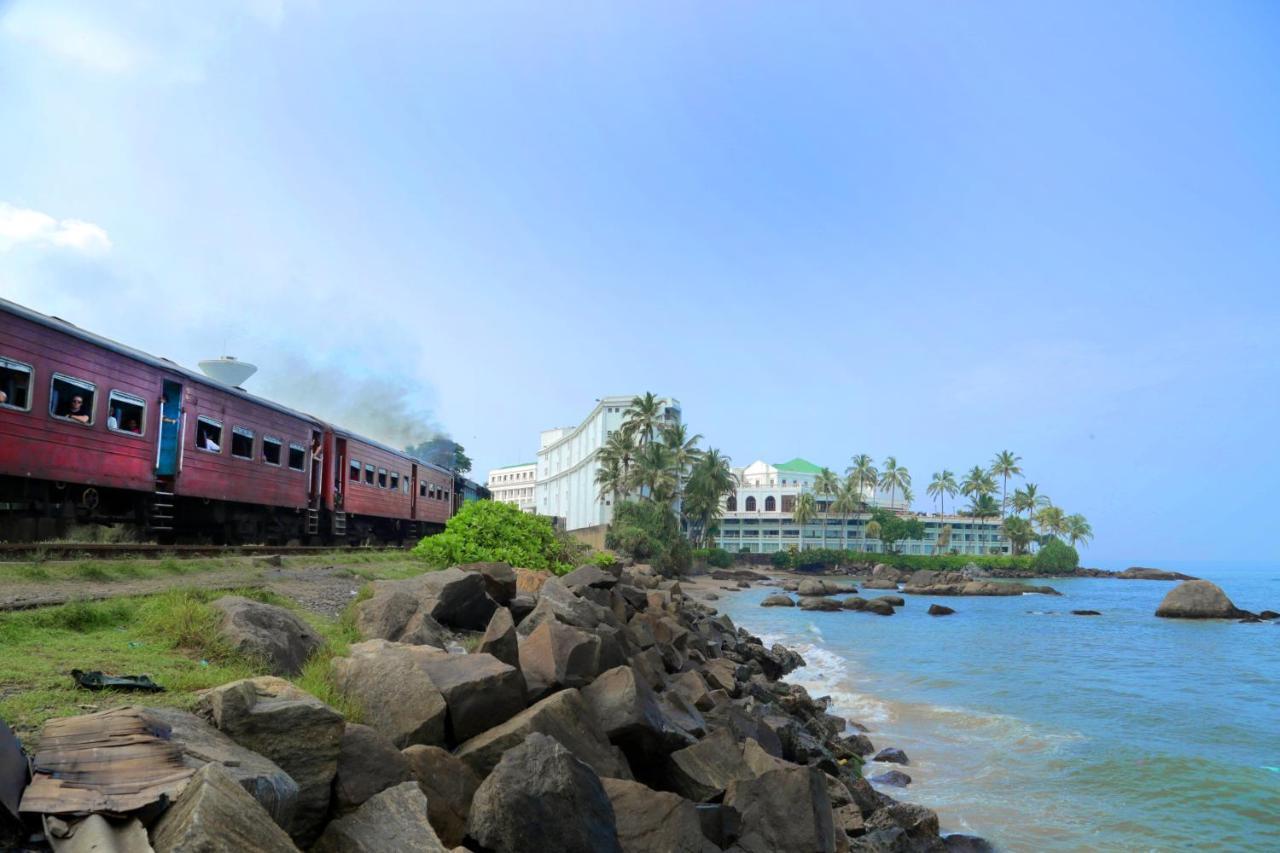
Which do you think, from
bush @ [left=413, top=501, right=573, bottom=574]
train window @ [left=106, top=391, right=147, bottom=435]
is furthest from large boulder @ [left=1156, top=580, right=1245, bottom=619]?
train window @ [left=106, top=391, right=147, bottom=435]

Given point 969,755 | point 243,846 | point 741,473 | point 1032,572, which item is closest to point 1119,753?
point 969,755

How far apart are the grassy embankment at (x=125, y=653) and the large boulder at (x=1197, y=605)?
180 feet

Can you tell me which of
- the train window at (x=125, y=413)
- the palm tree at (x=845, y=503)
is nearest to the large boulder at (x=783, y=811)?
the train window at (x=125, y=413)

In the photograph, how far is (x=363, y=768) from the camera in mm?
4324

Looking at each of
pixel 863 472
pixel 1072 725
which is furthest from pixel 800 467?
pixel 1072 725

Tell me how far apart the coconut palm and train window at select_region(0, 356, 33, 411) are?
116398mm

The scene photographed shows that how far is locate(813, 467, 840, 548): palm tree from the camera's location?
4200 inches

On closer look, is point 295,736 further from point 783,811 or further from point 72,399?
point 72,399

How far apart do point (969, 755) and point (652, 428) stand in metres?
58.8

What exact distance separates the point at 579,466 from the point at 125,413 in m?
77.9

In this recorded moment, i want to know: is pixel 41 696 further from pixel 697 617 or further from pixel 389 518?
pixel 389 518

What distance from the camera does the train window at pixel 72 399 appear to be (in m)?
12.4

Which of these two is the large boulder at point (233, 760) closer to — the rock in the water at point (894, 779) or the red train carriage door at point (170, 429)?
the rock in the water at point (894, 779)

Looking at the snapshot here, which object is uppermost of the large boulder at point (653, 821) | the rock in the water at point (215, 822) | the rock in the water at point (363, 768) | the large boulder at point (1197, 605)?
the rock in the water at point (215, 822)
